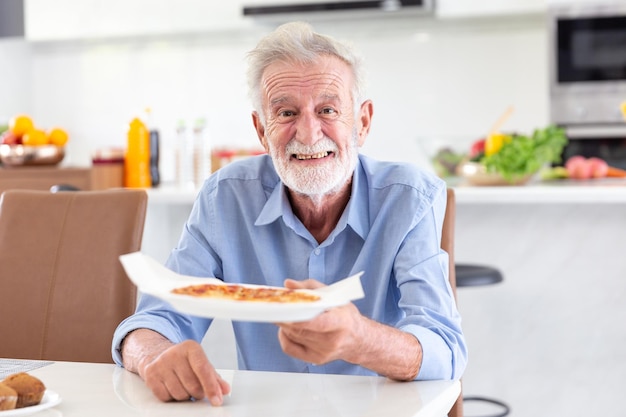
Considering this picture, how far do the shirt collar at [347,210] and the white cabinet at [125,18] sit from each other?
3325mm

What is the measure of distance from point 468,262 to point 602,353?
49 cm

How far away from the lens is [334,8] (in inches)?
181

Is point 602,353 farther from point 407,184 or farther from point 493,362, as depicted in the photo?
point 407,184

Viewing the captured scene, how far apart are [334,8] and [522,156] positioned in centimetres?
195

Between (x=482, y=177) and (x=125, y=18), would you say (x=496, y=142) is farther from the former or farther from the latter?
(x=125, y=18)

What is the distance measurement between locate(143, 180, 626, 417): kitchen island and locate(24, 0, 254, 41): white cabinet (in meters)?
2.20

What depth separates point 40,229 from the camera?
1910 mm

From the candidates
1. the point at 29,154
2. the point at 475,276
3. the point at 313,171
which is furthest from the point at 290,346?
the point at 29,154

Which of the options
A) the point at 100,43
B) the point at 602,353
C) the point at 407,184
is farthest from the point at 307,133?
the point at 100,43

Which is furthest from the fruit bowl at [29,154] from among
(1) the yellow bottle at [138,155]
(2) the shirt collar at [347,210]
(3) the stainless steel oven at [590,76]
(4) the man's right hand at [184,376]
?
(4) the man's right hand at [184,376]

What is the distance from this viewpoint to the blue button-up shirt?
158 cm

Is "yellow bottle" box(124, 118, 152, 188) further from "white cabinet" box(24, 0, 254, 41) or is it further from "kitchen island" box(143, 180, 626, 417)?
"white cabinet" box(24, 0, 254, 41)

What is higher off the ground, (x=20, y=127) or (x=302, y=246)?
(x=20, y=127)

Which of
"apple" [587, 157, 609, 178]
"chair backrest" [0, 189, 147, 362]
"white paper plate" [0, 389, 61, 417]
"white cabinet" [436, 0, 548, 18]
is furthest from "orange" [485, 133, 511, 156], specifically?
"white paper plate" [0, 389, 61, 417]
